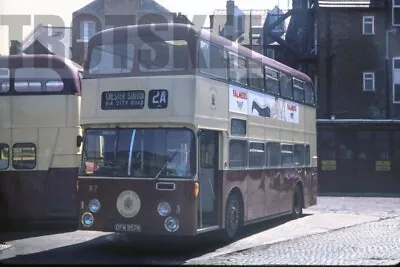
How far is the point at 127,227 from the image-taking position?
10609 millimetres

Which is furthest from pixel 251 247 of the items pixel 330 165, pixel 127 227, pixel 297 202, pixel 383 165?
pixel 383 165

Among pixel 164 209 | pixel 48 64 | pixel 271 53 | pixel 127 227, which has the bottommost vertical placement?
pixel 127 227

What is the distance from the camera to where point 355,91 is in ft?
107

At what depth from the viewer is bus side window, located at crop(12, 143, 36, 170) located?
14.1 metres

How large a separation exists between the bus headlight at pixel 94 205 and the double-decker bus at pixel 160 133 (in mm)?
19

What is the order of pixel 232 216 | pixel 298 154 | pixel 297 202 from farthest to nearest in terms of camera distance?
pixel 297 202 < pixel 298 154 < pixel 232 216

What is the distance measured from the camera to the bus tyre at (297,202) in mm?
17047

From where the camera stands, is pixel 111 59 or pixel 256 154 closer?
pixel 111 59

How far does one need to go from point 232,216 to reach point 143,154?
2683 mm

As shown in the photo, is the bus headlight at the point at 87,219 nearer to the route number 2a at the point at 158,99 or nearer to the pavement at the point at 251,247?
the pavement at the point at 251,247

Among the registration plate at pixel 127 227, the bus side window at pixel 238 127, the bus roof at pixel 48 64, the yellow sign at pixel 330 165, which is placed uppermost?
the bus roof at pixel 48 64

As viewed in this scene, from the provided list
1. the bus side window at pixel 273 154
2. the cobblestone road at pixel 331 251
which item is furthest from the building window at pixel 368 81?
the cobblestone road at pixel 331 251

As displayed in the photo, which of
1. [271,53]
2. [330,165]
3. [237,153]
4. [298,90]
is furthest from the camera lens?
[271,53]

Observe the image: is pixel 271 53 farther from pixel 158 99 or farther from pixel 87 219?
pixel 87 219
